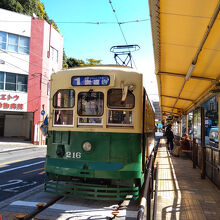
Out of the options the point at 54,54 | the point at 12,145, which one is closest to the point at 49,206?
the point at 12,145

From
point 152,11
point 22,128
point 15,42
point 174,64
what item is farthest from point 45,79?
point 152,11

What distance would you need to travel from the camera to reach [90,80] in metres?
5.30

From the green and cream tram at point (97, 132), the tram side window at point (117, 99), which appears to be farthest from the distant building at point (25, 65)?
the tram side window at point (117, 99)

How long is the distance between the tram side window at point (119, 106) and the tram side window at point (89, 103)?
0.24m

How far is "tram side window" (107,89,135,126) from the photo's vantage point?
5180mm

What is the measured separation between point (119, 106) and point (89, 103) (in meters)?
0.70

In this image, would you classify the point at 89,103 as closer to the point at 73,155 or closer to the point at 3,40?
the point at 73,155

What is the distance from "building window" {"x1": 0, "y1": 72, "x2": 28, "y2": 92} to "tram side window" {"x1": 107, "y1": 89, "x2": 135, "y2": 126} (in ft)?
61.1

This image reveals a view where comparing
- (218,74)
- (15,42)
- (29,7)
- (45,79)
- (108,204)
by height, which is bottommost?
(108,204)

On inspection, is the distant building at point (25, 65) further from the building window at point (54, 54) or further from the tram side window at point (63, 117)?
the tram side window at point (63, 117)

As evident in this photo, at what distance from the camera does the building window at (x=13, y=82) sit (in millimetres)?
21109

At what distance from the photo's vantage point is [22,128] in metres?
26.4

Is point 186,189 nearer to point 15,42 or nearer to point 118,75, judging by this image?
point 118,75

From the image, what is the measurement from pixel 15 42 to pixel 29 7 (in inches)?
436
